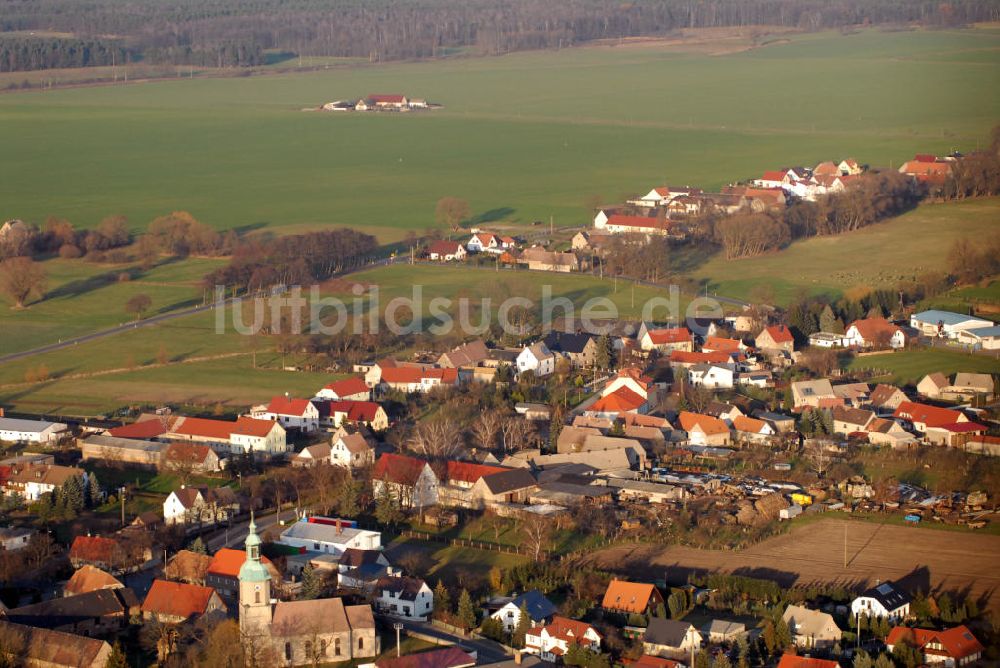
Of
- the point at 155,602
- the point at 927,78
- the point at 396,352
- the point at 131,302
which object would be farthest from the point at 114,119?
the point at 155,602

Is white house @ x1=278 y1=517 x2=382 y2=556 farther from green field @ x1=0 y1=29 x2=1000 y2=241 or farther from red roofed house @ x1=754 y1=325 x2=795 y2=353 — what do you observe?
green field @ x1=0 y1=29 x2=1000 y2=241

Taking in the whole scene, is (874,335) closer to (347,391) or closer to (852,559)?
(347,391)

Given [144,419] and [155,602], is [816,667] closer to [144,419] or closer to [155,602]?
[155,602]

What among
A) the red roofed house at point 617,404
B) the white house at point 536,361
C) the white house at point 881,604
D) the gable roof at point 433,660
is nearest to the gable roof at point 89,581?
the gable roof at point 433,660

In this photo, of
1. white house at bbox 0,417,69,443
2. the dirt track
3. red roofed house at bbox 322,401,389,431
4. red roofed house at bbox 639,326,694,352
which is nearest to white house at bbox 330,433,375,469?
red roofed house at bbox 322,401,389,431

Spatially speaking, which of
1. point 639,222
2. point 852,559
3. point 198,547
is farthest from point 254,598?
point 639,222

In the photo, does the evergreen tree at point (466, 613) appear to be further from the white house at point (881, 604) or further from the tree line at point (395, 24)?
the tree line at point (395, 24)
